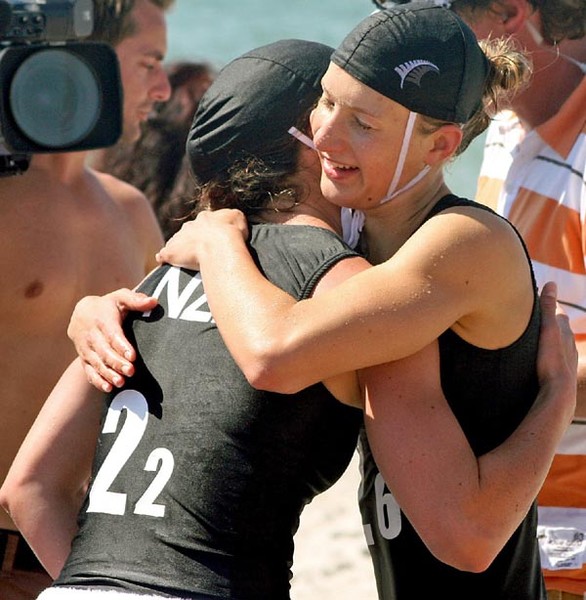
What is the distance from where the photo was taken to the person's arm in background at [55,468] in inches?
101

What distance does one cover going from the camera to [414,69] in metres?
2.30

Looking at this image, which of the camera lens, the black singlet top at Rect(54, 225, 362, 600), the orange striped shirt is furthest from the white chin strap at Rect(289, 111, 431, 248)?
the camera lens

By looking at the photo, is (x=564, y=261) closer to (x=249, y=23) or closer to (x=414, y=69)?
(x=414, y=69)

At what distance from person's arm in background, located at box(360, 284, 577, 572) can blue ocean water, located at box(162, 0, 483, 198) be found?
1812cm

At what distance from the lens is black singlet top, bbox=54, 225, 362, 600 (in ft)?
7.38

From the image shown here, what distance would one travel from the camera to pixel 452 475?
7.11 ft

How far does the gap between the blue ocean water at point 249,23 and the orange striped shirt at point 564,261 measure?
56.4 feet

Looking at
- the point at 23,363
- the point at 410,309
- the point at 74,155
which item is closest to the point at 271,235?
the point at 410,309

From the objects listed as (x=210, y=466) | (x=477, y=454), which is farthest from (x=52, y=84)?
(x=477, y=454)

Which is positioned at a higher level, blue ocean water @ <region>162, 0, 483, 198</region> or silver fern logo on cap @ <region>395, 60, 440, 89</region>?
silver fern logo on cap @ <region>395, 60, 440, 89</region>

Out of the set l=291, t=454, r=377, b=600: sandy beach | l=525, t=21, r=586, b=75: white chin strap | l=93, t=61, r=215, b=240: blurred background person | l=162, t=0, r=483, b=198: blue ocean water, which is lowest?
l=162, t=0, r=483, b=198: blue ocean water

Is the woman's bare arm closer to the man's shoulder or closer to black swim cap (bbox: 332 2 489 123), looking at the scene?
black swim cap (bbox: 332 2 489 123)

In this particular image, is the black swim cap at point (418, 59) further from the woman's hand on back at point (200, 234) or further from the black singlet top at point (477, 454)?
the woman's hand on back at point (200, 234)

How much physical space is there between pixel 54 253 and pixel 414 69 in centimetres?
173
